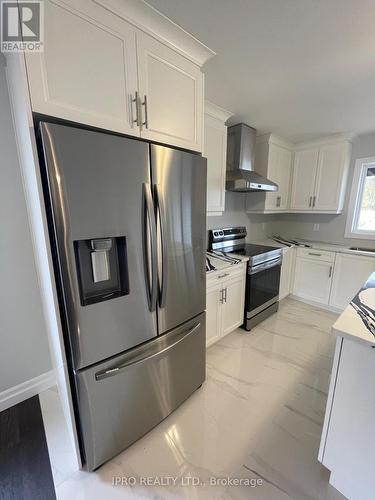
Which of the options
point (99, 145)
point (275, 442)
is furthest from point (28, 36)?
point (275, 442)

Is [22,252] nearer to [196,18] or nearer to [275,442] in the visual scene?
[196,18]

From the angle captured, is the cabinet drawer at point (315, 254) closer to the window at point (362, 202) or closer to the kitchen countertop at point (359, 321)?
the window at point (362, 202)

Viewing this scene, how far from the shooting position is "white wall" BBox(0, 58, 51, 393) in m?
1.46

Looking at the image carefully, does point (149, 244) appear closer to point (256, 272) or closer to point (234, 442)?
point (234, 442)

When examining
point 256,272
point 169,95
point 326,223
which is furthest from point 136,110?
Answer: point 326,223

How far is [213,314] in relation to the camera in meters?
2.26

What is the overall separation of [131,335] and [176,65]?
1662mm

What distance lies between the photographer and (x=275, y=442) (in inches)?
57.7

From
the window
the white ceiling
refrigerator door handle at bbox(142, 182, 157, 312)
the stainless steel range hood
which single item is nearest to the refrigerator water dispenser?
refrigerator door handle at bbox(142, 182, 157, 312)

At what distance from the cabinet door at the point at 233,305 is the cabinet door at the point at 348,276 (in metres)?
1.51

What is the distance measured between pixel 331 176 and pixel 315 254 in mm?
1139

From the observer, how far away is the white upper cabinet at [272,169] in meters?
3.11

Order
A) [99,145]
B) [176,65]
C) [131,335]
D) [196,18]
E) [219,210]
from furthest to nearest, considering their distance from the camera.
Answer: [219,210]
[176,65]
[131,335]
[196,18]
[99,145]

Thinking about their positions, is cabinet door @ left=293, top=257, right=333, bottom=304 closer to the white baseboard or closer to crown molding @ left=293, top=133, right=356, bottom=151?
crown molding @ left=293, top=133, right=356, bottom=151
